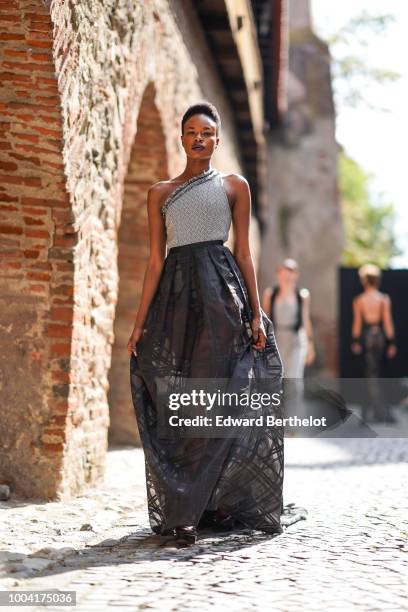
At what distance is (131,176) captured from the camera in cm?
755

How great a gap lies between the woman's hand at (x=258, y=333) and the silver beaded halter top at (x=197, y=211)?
0.38m

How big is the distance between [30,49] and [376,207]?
130ft

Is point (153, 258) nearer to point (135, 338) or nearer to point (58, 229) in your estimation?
point (135, 338)

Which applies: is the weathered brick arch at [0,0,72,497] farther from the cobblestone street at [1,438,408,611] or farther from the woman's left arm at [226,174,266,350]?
the woman's left arm at [226,174,266,350]

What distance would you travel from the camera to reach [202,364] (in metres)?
4.07

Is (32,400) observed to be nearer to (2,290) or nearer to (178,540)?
(2,290)

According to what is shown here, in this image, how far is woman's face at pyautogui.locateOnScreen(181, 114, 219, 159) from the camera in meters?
4.14

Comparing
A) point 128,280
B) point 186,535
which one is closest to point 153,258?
point 186,535

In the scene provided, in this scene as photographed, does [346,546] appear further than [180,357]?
No

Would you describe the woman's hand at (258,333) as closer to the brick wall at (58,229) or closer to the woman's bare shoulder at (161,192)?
the woman's bare shoulder at (161,192)

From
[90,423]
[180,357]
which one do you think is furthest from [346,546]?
[90,423]

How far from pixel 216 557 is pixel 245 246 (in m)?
1.31

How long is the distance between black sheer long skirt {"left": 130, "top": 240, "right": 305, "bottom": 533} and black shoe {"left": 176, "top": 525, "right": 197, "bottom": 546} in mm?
94

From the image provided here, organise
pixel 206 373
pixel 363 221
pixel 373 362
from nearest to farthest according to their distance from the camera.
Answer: pixel 206 373
pixel 373 362
pixel 363 221
